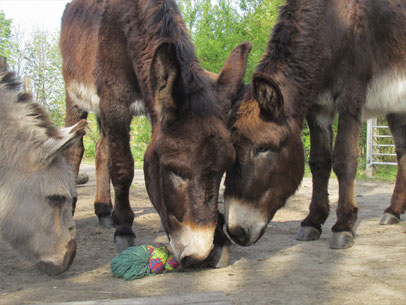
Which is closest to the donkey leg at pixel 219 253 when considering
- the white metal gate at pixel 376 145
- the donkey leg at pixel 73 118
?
the donkey leg at pixel 73 118

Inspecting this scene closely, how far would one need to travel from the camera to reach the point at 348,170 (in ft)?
12.4

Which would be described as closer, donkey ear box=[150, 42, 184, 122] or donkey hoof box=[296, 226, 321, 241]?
donkey ear box=[150, 42, 184, 122]

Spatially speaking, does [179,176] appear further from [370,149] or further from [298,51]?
[370,149]

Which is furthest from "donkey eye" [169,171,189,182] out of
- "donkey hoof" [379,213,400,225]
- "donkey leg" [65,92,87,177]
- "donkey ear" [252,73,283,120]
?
"donkey hoof" [379,213,400,225]

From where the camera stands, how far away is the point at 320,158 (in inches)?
169

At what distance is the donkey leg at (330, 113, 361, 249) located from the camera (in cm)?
376

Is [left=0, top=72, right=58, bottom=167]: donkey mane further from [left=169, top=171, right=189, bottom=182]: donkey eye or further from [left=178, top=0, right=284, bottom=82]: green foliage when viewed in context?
[left=178, top=0, right=284, bottom=82]: green foliage

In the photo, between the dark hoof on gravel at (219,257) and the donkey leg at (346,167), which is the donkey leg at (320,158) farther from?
the dark hoof on gravel at (219,257)

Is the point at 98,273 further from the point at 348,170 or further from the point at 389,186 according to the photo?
the point at 389,186

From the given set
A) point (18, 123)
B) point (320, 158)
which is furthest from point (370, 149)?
point (18, 123)

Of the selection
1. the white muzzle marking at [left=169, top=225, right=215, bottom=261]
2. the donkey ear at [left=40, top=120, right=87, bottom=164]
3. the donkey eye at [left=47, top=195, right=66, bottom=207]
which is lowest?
the white muzzle marking at [left=169, top=225, right=215, bottom=261]

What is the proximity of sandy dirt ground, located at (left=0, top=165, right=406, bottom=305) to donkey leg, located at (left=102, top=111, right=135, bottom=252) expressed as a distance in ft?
0.71

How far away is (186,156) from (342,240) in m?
1.87

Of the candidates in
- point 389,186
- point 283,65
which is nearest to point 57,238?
point 283,65
